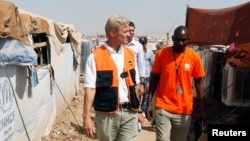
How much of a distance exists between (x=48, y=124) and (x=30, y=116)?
181 cm

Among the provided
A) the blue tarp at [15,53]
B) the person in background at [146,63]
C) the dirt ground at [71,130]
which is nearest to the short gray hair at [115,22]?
the blue tarp at [15,53]

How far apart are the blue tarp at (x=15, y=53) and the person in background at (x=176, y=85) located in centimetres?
167

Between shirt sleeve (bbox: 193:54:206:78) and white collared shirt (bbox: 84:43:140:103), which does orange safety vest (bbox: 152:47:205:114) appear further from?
white collared shirt (bbox: 84:43:140:103)

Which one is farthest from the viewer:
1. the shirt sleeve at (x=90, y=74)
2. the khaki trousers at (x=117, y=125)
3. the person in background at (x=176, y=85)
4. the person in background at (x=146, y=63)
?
the person in background at (x=146, y=63)

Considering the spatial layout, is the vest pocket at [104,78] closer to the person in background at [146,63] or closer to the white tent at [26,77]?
the white tent at [26,77]

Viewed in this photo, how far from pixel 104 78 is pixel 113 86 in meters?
0.11

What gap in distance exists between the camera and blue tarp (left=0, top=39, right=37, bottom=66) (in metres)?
4.95

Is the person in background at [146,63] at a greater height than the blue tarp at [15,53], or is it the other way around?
the blue tarp at [15,53]

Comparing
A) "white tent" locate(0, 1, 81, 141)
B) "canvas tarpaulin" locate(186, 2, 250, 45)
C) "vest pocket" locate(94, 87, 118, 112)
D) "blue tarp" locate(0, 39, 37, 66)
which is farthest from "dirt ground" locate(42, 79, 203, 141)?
"vest pocket" locate(94, 87, 118, 112)

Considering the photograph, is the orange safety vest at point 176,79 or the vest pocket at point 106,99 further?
the orange safety vest at point 176,79

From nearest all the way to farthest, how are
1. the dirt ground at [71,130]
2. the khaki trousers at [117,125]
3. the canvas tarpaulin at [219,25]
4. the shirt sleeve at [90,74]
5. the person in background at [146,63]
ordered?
the shirt sleeve at [90,74], the khaki trousers at [117,125], the canvas tarpaulin at [219,25], the dirt ground at [71,130], the person in background at [146,63]

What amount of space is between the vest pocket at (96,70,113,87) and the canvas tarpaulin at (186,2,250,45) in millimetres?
3526

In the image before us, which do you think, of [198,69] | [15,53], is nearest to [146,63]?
[198,69]

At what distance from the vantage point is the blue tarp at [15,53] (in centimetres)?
495
